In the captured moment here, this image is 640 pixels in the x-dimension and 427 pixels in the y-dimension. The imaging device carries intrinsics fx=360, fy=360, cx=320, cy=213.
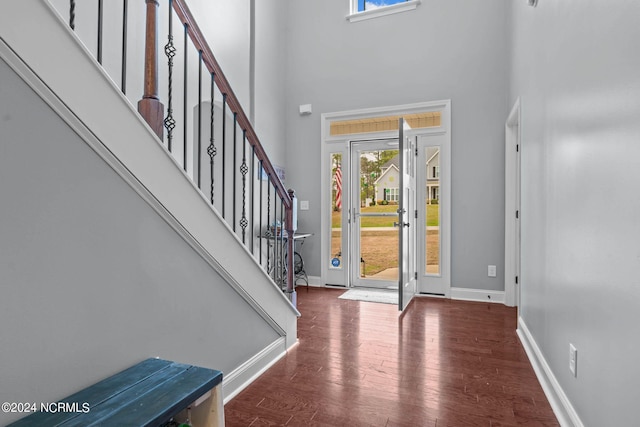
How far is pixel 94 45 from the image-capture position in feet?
8.38

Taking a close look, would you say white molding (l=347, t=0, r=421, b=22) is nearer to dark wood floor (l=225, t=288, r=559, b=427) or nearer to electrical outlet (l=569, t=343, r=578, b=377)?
dark wood floor (l=225, t=288, r=559, b=427)

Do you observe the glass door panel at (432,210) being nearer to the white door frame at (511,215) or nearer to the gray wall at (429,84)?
the gray wall at (429,84)

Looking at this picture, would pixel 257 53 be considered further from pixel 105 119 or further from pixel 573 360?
pixel 573 360

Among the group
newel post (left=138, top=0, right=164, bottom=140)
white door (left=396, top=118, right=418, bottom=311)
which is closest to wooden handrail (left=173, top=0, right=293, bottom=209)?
newel post (left=138, top=0, right=164, bottom=140)

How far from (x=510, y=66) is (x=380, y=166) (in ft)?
6.17

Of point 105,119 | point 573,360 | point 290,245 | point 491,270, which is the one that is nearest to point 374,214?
point 491,270

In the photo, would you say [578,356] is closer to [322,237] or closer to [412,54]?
[322,237]

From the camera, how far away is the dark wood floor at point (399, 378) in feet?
6.28

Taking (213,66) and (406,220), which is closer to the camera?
(213,66)

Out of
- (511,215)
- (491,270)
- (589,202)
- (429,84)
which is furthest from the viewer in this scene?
(429,84)

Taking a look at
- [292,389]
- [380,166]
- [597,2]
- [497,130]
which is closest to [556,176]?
[597,2]

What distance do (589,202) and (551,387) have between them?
1.17 m

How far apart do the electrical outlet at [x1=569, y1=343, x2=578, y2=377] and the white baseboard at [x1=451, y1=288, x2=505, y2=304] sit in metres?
2.56

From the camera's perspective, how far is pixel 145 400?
1.23 metres
